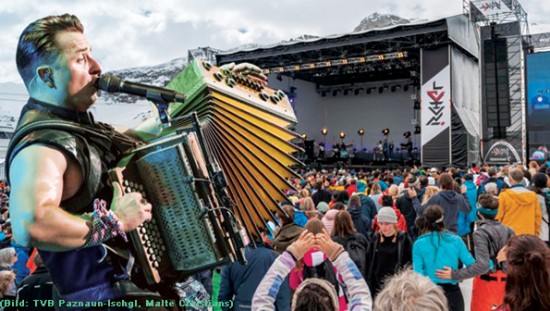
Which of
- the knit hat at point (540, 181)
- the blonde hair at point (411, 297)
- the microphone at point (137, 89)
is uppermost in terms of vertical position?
the microphone at point (137, 89)

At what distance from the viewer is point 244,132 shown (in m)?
1.58

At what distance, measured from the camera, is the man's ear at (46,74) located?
1.20 meters

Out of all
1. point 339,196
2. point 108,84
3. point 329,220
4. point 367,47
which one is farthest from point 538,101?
point 108,84

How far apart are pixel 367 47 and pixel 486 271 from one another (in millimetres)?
14282

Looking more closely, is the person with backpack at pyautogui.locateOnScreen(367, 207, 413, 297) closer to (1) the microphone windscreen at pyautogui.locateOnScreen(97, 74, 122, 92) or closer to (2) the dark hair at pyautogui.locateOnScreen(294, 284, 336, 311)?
(2) the dark hair at pyautogui.locateOnScreen(294, 284, 336, 311)

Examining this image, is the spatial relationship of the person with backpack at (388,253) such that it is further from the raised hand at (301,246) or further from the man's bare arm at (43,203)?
the man's bare arm at (43,203)

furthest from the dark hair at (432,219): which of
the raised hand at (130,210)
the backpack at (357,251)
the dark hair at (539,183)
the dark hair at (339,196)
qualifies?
the raised hand at (130,210)

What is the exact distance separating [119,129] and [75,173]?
0.27m

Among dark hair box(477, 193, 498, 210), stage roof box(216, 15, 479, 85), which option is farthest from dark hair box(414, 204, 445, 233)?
stage roof box(216, 15, 479, 85)

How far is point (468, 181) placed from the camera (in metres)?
7.23

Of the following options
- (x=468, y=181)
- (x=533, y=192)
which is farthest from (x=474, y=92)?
(x=533, y=192)

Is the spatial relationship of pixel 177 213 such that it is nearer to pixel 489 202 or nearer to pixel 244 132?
pixel 244 132

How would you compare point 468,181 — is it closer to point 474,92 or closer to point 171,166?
point 171,166

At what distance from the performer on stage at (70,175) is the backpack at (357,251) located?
296 centimetres
